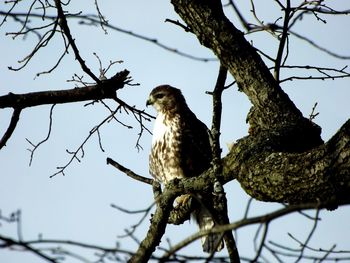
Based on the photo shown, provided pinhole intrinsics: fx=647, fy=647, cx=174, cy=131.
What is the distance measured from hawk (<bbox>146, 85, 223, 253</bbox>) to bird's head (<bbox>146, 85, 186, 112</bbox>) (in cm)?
11

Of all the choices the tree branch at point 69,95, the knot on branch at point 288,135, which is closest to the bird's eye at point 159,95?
the tree branch at point 69,95

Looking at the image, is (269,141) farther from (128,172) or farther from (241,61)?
(128,172)

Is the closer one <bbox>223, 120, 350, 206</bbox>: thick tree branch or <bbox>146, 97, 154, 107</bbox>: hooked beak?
<bbox>223, 120, 350, 206</bbox>: thick tree branch

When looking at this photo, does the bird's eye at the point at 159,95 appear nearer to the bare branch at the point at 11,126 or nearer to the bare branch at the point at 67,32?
the bare branch at the point at 67,32

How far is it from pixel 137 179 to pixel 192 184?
2.75ft

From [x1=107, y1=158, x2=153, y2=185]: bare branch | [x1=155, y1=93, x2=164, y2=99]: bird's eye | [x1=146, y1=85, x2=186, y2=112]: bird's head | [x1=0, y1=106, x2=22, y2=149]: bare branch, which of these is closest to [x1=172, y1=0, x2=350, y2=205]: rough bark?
[x1=107, y1=158, x2=153, y2=185]: bare branch

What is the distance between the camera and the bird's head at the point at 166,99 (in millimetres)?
7490

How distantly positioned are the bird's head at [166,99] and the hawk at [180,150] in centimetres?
11

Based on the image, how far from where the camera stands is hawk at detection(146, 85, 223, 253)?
6906 mm

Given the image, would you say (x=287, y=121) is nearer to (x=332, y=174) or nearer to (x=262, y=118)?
(x=262, y=118)

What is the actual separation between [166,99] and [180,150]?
92 cm

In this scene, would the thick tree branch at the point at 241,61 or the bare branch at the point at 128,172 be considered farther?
the bare branch at the point at 128,172

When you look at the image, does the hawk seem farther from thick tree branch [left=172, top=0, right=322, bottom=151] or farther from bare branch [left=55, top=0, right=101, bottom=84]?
thick tree branch [left=172, top=0, right=322, bottom=151]

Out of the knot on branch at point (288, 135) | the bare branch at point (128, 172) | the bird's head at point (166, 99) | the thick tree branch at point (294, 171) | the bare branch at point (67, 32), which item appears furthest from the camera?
the bird's head at point (166, 99)
